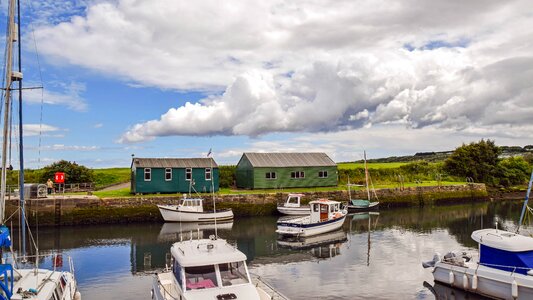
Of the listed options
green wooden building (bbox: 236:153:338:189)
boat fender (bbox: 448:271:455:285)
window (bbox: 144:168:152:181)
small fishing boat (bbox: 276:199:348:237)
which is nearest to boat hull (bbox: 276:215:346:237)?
small fishing boat (bbox: 276:199:348:237)

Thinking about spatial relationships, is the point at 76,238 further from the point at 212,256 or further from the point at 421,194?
the point at 421,194

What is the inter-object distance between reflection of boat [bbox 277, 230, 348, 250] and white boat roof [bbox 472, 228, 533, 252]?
1455 centimetres

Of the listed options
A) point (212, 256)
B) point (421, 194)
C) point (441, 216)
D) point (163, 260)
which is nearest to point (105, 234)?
point (163, 260)

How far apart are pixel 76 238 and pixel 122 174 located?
4487cm

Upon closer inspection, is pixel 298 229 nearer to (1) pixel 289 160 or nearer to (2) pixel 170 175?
(2) pixel 170 175

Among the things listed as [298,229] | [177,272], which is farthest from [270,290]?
[298,229]

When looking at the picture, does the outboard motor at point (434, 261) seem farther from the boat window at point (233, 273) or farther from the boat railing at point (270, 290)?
the boat window at point (233, 273)

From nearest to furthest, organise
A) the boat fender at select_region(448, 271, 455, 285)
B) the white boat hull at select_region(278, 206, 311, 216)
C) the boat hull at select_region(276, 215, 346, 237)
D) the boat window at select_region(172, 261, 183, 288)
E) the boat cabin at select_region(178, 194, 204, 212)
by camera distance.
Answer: the boat window at select_region(172, 261, 183, 288) → the boat fender at select_region(448, 271, 455, 285) → the boat hull at select_region(276, 215, 346, 237) → the boat cabin at select_region(178, 194, 204, 212) → the white boat hull at select_region(278, 206, 311, 216)

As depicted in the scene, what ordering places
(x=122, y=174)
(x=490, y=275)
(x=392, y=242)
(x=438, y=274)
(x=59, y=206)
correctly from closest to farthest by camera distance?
1. (x=490, y=275)
2. (x=438, y=274)
3. (x=392, y=242)
4. (x=59, y=206)
5. (x=122, y=174)

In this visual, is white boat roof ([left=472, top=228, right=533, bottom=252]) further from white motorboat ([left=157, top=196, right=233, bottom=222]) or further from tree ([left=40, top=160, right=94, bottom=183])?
tree ([left=40, top=160, right=94, bottom=183])

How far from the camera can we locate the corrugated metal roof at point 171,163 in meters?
50.5

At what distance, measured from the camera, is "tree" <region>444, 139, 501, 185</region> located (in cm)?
7719

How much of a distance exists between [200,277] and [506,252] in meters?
14.6

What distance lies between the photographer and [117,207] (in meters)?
44.9
